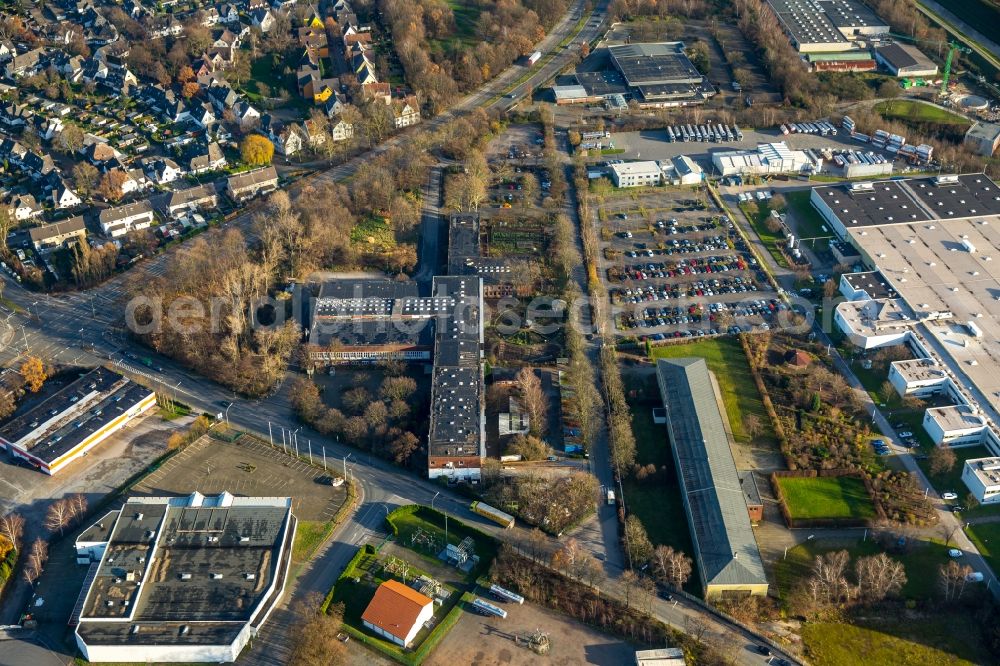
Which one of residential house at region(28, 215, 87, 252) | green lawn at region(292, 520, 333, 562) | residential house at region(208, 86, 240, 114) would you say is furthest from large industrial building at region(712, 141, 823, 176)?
residential house at region(28, 215, 87, 252)

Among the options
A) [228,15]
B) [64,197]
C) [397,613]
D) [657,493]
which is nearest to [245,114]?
[64,197]

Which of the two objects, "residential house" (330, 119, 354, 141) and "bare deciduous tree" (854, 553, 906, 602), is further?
"residential house" (330, 119, 354, 141)

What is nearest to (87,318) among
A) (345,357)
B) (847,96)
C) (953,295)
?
(345,357)

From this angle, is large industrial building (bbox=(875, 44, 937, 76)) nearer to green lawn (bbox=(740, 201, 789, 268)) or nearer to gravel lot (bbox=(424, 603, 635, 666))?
green lawn (bbox=(740, 201, 789, 268))

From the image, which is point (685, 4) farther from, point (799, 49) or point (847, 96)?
point (847, 96)

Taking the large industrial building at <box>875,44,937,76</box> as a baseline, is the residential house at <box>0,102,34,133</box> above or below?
below

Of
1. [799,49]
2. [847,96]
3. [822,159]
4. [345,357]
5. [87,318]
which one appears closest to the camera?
[345,357]

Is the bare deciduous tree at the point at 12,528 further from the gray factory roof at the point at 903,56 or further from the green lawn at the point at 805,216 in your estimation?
the gray factory roof at the point at 903,56
